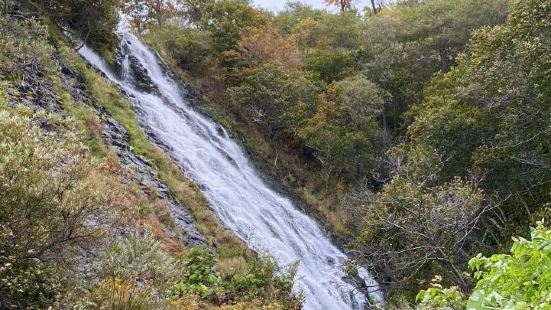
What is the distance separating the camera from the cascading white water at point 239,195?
16078 millimetres

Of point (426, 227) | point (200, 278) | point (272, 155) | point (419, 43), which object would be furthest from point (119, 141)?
point (419, 43)

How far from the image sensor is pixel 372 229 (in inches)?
620

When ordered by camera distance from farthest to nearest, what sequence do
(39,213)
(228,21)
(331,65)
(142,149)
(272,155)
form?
1. (331,65)
2. (228,21)
3. (272,155)
4. (142,149)
5. (39,213)

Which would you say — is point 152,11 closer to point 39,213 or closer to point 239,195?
point 239,195

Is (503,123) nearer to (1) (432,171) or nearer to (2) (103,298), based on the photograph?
(1) (432,171)

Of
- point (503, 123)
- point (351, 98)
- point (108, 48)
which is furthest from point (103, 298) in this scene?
point (351, 98)

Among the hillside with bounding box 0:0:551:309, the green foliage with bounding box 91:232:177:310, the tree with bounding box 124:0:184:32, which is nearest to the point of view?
the green foliage with bounding box 91:232:177:310

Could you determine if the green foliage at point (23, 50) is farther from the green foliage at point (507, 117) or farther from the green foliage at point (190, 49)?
the green foliage at point (190, 49)

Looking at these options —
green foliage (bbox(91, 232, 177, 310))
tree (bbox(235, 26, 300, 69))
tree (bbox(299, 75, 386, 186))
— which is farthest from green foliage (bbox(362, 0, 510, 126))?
green foliage (bbox(91, 232, 177, 310))

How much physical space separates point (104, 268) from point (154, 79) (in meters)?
17.8

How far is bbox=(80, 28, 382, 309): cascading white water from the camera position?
16.1 m

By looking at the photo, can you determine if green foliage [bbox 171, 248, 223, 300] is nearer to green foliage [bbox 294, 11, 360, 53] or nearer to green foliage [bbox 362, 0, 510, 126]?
green foliage [bbox 362, 0, 510, 126]

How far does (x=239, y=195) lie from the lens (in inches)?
714

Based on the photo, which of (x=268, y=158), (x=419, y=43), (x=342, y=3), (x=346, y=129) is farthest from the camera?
(x=342, y=3)
